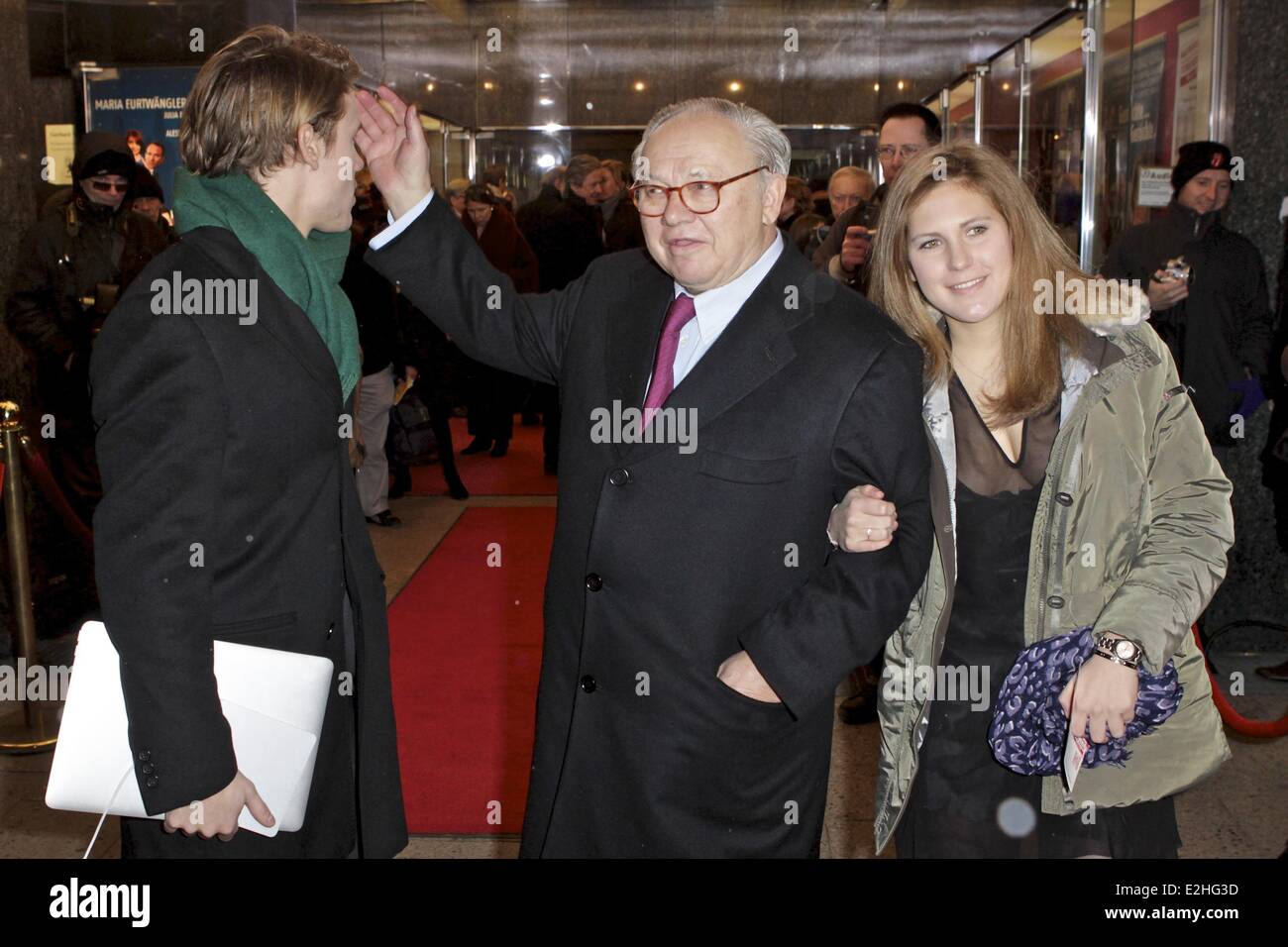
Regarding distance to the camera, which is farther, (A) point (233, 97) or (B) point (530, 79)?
(B) point (530, 79)

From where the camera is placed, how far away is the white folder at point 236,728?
192 cm

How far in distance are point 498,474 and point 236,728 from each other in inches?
329

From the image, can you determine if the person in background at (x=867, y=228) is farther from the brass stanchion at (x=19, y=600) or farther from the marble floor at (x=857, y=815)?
the brass stanchion at (x=19, y=600)

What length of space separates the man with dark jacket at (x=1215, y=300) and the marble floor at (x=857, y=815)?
1349 mm

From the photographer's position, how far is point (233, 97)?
2.05 metres

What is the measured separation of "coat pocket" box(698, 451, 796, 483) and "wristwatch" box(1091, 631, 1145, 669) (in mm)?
600

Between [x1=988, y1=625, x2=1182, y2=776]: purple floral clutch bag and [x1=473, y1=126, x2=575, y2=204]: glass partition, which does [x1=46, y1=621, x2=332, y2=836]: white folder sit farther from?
[x1=473, y1=126, x2=575, y2=204]: glass partition

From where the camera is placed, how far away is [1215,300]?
17.9 feet

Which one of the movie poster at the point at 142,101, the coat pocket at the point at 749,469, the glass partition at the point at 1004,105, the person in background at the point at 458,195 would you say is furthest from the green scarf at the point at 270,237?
the person in background at the point at 458,195

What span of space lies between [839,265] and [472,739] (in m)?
2.35

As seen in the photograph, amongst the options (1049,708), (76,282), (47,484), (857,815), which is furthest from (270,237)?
(76,282)

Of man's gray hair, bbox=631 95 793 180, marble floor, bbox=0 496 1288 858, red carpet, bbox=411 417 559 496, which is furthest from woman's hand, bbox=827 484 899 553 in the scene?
red carpet, bbox=411 417 559 496
